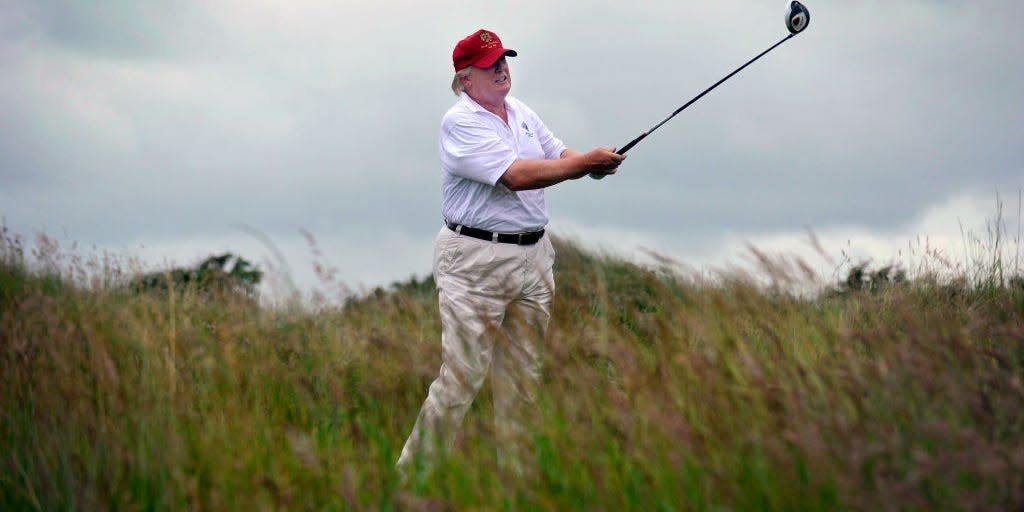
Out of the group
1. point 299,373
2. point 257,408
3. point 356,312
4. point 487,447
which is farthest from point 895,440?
point 356,312

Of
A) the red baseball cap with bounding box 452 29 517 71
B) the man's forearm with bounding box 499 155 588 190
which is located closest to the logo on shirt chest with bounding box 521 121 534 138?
the red baseball cap with bounding box 452 29 517 71

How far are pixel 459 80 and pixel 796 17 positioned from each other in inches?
70.2

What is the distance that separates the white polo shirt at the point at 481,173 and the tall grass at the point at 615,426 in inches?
30.4

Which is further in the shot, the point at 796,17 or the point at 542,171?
the point at 796,17

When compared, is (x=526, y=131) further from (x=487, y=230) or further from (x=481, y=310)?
(x=481, y=310)

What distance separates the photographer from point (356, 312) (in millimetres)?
10758

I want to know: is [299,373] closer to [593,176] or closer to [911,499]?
[593,176]

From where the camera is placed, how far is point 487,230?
18.8 ft

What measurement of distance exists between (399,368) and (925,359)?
11.0 ft

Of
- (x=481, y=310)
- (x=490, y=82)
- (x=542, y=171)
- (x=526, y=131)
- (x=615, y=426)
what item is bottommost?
(x=615, y=426)

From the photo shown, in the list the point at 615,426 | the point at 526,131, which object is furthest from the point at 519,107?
the point at 615,426

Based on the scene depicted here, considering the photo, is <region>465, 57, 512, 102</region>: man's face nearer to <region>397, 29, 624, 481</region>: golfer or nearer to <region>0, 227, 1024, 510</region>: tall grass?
<region>397, 29, 624, 481</region>: golfer

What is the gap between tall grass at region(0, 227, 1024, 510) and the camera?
11.0ft

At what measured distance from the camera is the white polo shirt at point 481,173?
5.61 meters
